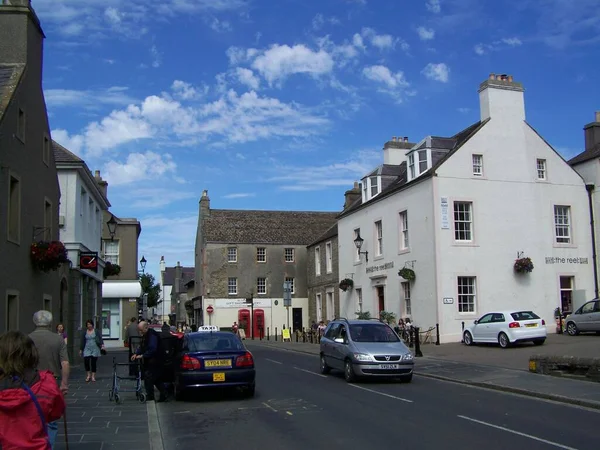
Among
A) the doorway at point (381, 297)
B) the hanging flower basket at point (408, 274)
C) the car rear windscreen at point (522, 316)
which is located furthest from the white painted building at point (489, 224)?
the car rear windscreen at point (522, 316)

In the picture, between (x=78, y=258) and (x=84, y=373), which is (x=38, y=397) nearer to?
(x=84, y=373)

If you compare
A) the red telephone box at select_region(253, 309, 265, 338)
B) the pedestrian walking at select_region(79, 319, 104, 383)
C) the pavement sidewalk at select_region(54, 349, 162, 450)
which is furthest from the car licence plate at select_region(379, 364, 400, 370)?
the red telephone box at select_region(253, 309, 265, 338)

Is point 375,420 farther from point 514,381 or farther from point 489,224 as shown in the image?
point 489,224

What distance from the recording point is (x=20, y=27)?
1806 centimetres

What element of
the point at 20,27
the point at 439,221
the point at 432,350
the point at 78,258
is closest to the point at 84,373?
the point at 78,258

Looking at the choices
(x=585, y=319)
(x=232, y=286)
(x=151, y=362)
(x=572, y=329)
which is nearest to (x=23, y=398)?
(x=151, y=362)

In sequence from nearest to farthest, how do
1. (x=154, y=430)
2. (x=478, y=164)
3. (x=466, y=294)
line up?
(x=154, y=430), (x=466, y=294), (x=478, y=164)

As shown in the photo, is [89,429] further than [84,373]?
No

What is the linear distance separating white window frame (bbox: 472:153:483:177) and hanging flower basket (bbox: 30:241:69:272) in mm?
20140

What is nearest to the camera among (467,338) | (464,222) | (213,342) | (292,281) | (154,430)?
(154,430)

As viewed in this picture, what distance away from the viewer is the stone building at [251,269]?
55.6 m

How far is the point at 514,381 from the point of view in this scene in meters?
15.8

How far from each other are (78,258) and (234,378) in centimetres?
1377

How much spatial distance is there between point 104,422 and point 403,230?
23.6m
